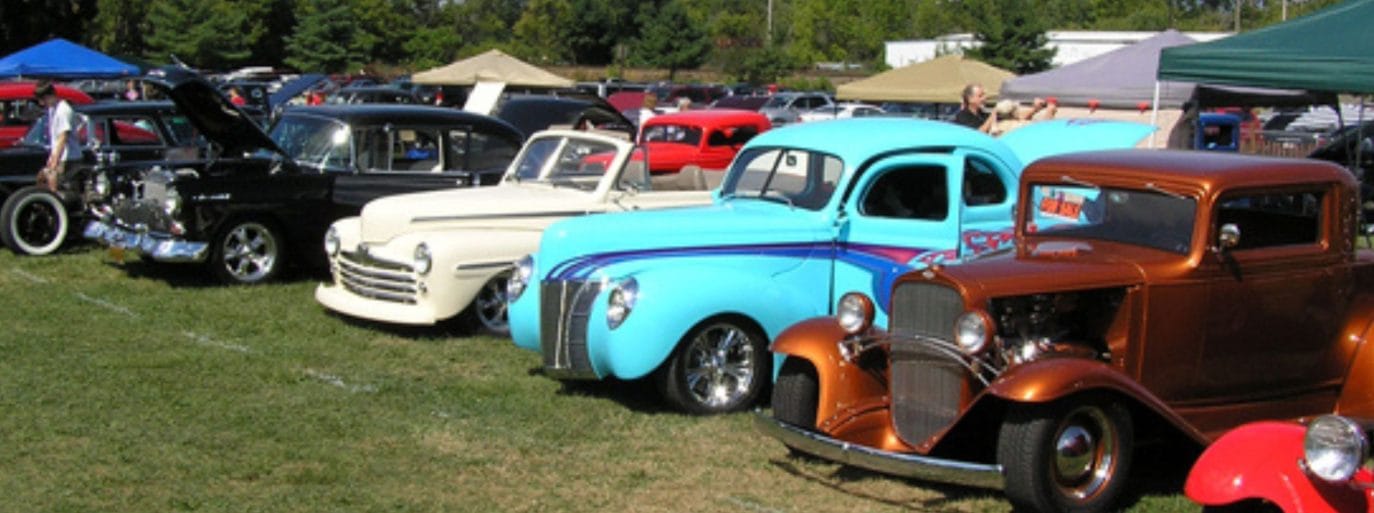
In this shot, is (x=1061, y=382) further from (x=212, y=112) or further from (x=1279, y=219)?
(x=212, y=112)

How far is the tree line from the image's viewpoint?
57906 mm

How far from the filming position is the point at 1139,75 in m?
16.5

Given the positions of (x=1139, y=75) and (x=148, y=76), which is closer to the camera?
(x=148, y=76)

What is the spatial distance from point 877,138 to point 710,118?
1110 cm

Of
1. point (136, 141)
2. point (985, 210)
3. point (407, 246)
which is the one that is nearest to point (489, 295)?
point (407, 246)

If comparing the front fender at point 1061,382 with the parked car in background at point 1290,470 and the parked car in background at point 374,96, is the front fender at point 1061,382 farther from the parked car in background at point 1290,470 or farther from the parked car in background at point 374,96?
the parked car in background at point 374,96

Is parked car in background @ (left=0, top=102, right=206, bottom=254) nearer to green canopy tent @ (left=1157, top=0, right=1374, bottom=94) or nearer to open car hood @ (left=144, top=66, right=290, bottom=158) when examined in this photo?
open car hood @ (left=144, top=66, right=290, bottom=158)

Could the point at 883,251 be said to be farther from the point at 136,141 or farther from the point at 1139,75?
the point at 136,141

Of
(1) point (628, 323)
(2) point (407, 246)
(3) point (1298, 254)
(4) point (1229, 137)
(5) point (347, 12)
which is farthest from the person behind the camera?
(5) point (347, 12)

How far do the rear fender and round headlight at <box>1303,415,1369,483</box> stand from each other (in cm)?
239

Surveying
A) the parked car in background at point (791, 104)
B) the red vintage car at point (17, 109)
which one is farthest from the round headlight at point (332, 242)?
the parked car in background at point (791, 104)

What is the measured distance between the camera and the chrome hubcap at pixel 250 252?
1255 cm

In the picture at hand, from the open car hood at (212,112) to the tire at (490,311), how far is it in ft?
11.0

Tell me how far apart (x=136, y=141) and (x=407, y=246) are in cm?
657
